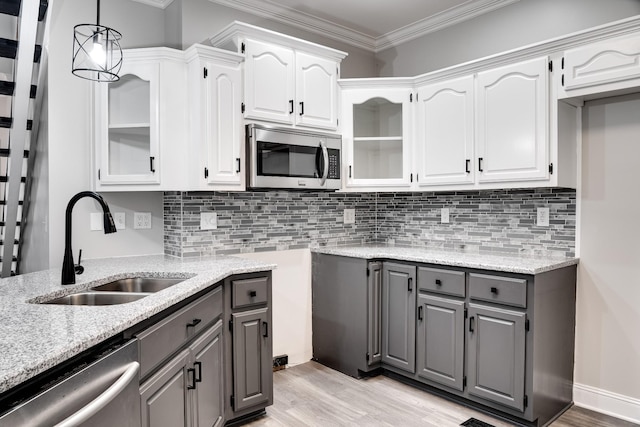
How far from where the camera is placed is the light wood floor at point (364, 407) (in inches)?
98.8

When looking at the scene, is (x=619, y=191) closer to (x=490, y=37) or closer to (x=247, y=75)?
(x=490, y=37)

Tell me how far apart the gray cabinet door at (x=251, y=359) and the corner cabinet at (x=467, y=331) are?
2.71ft

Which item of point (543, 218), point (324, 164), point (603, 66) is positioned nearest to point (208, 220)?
point (324, 164)

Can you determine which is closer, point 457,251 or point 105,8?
point 105,8

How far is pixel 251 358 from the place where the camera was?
8.07 feet

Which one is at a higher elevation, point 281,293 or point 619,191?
point 619,191

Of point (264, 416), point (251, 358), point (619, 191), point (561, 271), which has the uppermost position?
point (619, 191)

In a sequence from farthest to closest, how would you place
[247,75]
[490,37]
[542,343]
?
1. [490,37]
2. [247,75]
3. [542,343]

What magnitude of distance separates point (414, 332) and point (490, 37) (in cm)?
213

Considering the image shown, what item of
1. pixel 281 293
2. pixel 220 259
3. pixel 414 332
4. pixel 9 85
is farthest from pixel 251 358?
pixel 9 85

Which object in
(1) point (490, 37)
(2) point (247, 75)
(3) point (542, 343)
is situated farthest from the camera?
(1) point (490, 37)

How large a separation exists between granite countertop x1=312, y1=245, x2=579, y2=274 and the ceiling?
1.73 metres

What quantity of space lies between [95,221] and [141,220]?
0.89 feet

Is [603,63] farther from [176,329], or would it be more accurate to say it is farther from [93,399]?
[93,399]
